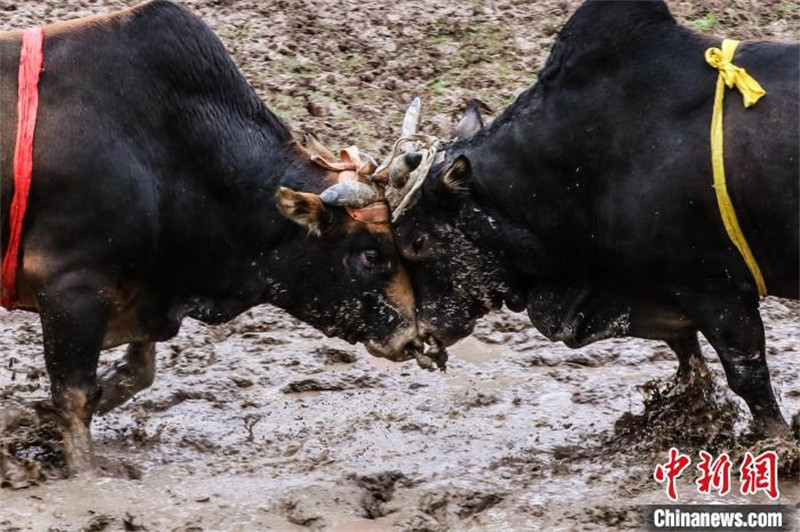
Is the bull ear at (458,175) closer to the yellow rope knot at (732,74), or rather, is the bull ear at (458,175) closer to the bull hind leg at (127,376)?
the yellow rope knot at (732,74)

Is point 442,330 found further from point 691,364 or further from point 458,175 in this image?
point 691,364

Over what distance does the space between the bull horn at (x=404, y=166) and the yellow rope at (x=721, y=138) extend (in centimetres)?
123

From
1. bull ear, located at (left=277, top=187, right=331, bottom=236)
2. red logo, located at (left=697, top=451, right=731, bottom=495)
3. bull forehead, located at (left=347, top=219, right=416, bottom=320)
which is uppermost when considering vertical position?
bull ear, located at (left=277, top=187, right=331, bottom=236)

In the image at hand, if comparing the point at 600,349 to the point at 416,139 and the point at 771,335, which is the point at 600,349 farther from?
the point at 416,139

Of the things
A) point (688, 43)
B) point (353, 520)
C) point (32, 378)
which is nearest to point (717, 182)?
point (688, 43)

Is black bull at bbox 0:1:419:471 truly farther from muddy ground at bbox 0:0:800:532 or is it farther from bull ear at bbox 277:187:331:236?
muddy ground at bbox 0:0:800:532

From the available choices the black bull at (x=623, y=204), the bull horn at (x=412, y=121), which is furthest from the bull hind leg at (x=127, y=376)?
the bull horn at (x=412, y=121)

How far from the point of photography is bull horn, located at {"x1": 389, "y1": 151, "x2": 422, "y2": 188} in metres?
6.93

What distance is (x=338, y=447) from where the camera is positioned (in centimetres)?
715

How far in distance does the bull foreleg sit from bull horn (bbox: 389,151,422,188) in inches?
52.0

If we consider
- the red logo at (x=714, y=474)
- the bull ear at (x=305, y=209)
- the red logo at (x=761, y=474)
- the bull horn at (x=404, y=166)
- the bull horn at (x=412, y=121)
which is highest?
the bull horn at (x=412, y=121)

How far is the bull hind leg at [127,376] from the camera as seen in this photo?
7258 mm

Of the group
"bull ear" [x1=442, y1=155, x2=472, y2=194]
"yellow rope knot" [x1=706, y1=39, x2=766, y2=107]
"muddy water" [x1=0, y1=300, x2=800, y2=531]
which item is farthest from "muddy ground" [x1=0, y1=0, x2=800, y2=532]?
"yellow rope knot" [x1=706, y1=39, x2=766, y2=107]

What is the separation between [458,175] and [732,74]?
3.77 feet
